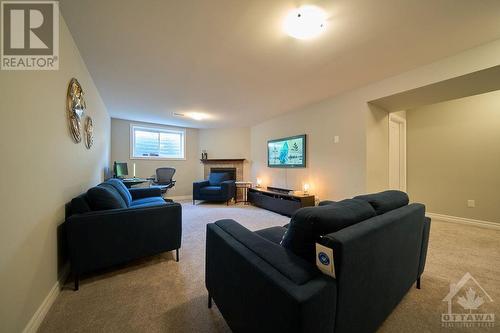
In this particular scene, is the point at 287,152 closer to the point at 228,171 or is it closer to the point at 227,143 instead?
the point at 228,171

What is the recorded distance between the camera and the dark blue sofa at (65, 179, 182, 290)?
1650 mm

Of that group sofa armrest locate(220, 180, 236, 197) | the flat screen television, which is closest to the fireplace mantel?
sofa armrest locate(220, 180, 236, 197)

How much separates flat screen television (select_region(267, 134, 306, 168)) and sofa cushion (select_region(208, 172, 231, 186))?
4.67 ft

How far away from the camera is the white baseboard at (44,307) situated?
3.93 feet

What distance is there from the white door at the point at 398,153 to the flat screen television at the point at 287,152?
1854 millimetres

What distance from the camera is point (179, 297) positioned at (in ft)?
5.08

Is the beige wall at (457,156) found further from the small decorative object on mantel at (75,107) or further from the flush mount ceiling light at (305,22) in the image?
the small decorative object on mantel at (75,107)

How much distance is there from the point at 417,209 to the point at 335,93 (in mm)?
2524

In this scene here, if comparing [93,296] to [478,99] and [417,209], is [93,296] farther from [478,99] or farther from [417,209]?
[478,99]

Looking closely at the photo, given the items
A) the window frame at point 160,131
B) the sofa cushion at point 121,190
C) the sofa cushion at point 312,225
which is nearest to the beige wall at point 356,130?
the sofa cushion at point 312,225

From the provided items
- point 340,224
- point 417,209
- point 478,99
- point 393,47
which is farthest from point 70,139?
point 478,99

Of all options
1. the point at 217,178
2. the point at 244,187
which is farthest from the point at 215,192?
the point at 244,187

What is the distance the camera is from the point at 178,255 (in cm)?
220

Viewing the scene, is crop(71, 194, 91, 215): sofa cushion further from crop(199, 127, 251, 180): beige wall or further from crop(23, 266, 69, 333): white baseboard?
crop(199, 127, 251, 180): beige wall
